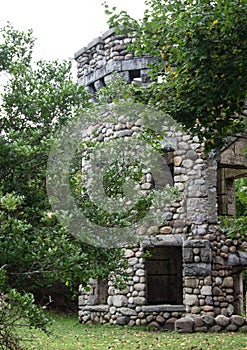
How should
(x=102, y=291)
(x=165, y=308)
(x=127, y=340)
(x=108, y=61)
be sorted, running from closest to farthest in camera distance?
(x=127, y=340), (x=165, y=308), (x=108, y=61), (x=102, y=291)

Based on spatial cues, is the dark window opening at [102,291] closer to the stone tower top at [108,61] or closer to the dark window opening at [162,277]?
the dark window opening at [162,277]

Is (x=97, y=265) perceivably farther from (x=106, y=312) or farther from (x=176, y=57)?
(x=106, y=312)

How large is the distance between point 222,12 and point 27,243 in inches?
136

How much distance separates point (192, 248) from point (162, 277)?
3135mm

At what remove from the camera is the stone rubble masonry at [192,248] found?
12.0 metres

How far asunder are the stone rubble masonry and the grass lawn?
0.51m

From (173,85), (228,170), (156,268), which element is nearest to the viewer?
(173,85)

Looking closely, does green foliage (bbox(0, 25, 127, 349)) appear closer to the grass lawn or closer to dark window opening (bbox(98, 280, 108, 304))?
the grass lawn

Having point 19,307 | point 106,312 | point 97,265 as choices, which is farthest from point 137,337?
point 19,307

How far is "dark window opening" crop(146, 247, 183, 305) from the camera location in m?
14.9

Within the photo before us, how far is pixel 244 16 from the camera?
6.61 m

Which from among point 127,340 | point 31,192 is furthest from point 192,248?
point 31,192

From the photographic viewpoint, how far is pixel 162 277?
15062mm

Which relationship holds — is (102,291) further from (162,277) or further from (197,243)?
(197,243)
